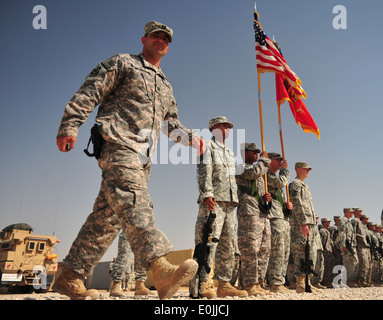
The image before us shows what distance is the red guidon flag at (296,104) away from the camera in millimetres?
8172

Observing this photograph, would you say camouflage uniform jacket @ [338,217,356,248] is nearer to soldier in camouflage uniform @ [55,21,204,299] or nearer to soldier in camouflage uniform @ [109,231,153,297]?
soldier in camouflage uniform @ [109,231,153,297]

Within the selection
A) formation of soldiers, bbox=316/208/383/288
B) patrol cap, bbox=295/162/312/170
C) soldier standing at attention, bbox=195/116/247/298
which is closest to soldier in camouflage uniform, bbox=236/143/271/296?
soldier standing at attention, bbox=195/116/247/298

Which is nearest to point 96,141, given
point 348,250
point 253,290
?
point 253,290

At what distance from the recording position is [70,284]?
273cm

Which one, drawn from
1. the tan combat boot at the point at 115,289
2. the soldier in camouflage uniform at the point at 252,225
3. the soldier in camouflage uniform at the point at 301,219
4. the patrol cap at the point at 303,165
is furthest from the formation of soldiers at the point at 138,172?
the patrol cap at the point at 303,165

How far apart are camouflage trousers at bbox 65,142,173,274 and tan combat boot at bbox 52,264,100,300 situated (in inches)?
3.2

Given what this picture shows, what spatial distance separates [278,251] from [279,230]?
40cm

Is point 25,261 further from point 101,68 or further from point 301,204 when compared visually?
point 101,68

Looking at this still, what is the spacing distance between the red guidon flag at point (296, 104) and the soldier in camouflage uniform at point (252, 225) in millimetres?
2659

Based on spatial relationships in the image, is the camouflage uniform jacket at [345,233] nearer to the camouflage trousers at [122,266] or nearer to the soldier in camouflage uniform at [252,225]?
the soldier in camouflage uniform at [252,225]

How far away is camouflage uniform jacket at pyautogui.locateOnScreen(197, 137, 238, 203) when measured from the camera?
480cm

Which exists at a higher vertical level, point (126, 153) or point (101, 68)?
point (101, 68)

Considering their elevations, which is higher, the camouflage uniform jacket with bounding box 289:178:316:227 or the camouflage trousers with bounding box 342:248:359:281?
the camouflage uniform jacket with bounding box 289:178:316:227
